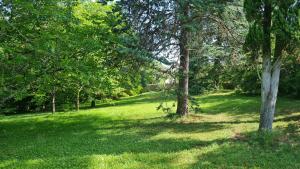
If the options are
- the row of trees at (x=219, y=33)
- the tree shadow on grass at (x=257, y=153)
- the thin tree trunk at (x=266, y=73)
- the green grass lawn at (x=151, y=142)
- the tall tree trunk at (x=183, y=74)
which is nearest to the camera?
the tree shadow on grass at (x=257, y=153)

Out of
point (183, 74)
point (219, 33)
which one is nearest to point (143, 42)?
→ point (183, 74)

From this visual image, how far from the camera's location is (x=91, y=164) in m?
8.36

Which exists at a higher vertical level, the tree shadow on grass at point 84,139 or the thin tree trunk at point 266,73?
the thin tree trunk at point 266,73

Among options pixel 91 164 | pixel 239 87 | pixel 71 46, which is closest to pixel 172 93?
pixel 71 46

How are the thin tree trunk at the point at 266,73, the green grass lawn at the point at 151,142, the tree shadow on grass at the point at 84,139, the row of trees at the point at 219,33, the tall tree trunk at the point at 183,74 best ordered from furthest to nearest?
the tall tree trunk at the point at 183,74 < the thin tree trunk at the point at 266,73 < the row of trees at the point at 219,33 < the tree shadow on grass at the point at 84,139 < the green grass lawn at the point at 151,142

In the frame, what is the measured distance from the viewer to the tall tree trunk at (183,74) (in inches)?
525

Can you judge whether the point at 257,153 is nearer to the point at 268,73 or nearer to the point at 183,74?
the point at 268,73

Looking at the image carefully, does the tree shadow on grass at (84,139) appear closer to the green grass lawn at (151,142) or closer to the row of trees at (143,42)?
the green grass lawn at (151,142)

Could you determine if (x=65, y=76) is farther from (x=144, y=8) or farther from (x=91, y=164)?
(x=91, y=164)

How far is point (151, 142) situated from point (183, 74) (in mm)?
3509

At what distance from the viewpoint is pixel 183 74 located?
43.0 feet

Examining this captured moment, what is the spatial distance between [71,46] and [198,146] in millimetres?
5380

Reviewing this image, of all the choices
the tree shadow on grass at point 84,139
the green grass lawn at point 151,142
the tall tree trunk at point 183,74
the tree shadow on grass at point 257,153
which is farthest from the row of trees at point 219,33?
the tree shadow on grass at point 84,139

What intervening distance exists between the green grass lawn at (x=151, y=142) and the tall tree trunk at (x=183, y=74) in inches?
28.5
